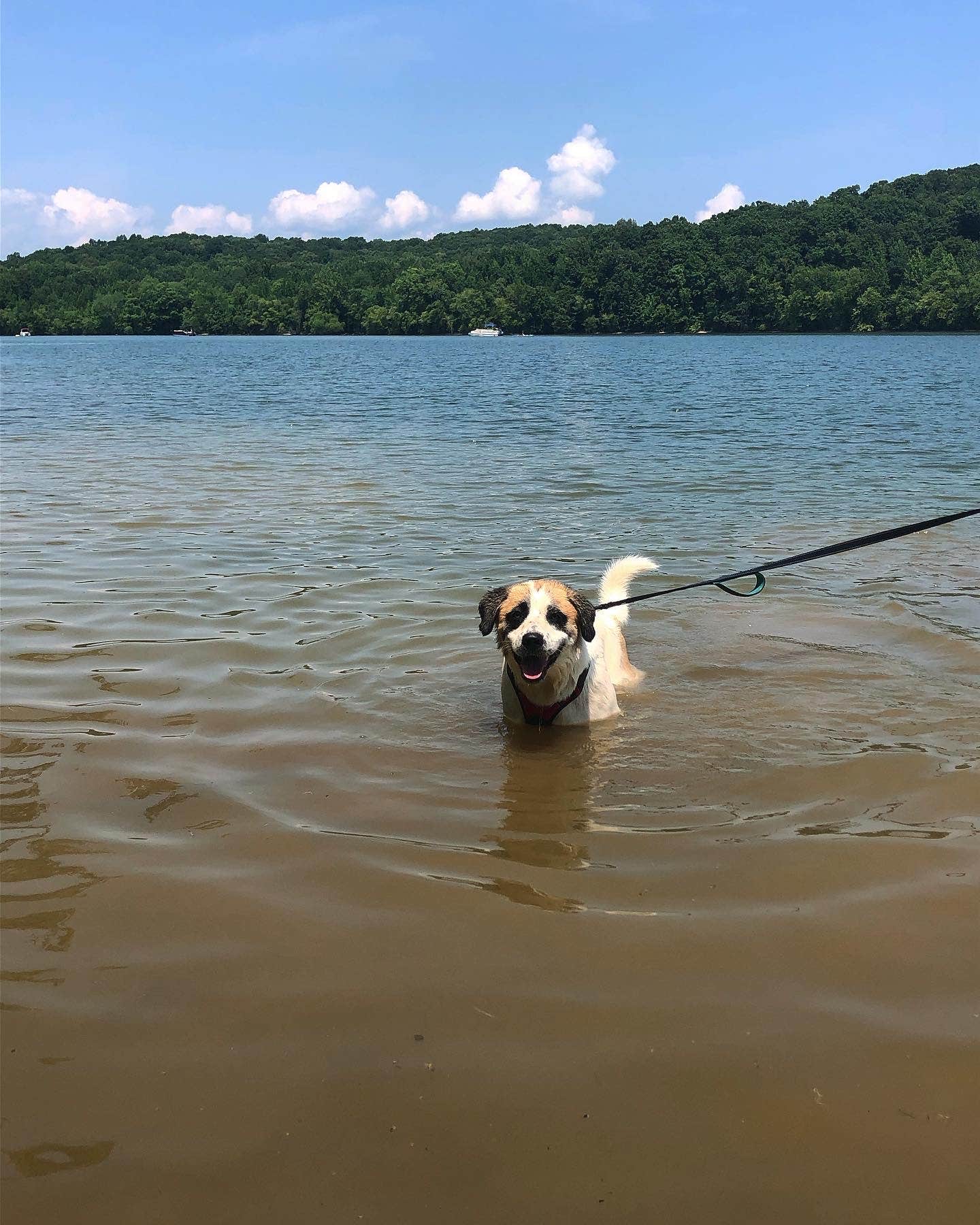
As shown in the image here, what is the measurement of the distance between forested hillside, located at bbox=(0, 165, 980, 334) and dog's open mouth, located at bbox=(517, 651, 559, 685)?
122 meters

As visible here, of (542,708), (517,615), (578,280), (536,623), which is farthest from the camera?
(578,280)

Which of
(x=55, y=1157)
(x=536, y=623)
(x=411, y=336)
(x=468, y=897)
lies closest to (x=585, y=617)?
(x=536, y=623)

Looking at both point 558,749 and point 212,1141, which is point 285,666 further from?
point 212,1141

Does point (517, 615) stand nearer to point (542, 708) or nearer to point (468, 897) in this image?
point (542, 708)

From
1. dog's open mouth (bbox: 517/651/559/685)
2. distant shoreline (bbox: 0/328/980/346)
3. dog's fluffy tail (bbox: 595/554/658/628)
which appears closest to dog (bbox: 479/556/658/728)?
dog's open mouth (bbox: 517/651/559/685)

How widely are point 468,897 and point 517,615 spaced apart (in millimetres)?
2098

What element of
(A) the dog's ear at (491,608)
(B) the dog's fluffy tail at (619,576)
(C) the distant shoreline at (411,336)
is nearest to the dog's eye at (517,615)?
(A) the dog's ear at (491,608)

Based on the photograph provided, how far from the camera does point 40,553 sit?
9.47m

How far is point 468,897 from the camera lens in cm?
371

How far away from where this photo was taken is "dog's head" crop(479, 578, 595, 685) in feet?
17.7

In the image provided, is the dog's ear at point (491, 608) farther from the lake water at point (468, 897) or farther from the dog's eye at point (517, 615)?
the lake water at point (468, 897)

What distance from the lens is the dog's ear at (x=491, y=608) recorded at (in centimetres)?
577

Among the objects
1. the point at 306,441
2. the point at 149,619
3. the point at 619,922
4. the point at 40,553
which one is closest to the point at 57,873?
the point at 619,922

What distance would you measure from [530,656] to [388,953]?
7.62 ft
